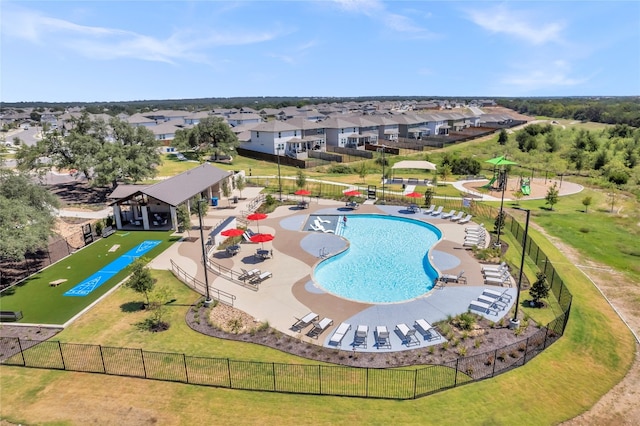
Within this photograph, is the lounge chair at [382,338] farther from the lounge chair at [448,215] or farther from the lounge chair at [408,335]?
the lounge chair at [448,215]

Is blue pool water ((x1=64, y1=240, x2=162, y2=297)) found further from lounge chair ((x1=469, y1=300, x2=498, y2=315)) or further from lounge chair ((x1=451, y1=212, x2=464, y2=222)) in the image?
lounge chair ((x1=451, y1=212, x2=464, y2=222))

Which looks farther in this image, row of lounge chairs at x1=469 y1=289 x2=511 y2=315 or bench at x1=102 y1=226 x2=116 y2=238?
bench at x1=102 y1=226 x2=116 y2=238

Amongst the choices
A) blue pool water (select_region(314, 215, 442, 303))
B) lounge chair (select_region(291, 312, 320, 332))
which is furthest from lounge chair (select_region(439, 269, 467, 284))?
lounge chair (select_region(291, 312, 320, 332))

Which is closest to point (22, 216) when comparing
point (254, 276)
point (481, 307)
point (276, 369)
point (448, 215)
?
point (254, 276)

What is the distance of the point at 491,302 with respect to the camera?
22.2 m

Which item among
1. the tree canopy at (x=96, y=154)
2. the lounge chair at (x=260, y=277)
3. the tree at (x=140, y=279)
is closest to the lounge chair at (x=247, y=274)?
the lounge chair at (x=260, y=277)

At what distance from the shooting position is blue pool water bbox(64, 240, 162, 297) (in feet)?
81.0

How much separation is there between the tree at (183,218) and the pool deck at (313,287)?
4.23 ft

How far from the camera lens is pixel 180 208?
111 feet

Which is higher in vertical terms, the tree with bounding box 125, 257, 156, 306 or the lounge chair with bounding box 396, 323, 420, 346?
the tree with bounding box 125, 257, 156, 306

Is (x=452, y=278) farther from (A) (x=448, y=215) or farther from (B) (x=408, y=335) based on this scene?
(A) (x=448, y=215)

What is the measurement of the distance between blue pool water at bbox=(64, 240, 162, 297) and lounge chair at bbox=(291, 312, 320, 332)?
1180 centimetres

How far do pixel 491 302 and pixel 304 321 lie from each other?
1121 cm

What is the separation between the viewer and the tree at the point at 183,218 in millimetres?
33156
